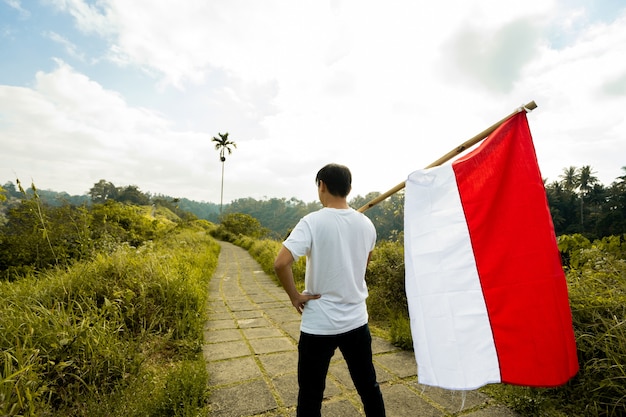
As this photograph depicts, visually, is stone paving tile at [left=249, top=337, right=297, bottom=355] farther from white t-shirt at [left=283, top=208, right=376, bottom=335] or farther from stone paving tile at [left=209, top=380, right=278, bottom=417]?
white t-shirt at [left=283, top=208, right=376, bottom=335]

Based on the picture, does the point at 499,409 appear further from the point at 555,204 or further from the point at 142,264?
the point at 555,204

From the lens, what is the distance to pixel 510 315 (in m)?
1.39

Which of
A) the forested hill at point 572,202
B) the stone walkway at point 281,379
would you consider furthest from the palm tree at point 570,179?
the stone walkway at point 281,379

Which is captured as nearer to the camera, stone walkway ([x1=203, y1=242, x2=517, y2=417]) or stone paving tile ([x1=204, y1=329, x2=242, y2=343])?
stone walkway ([x1=203, y1=242, x2=517, y2=417])

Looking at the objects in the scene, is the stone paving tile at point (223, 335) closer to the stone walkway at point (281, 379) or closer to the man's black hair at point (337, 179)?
the stone walkway at point (281, 379)

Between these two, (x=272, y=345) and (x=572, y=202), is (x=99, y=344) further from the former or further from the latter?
(x=572, y=202)

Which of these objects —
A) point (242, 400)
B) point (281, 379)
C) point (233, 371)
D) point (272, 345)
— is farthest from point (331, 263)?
point (272, 345)

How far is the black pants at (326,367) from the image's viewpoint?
143 cm

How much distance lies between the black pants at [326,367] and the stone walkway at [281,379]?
1.45 ft

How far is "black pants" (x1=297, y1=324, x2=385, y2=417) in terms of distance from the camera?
1.43m

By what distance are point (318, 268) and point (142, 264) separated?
3634 millimetres

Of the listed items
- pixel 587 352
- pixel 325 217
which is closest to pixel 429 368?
pixel 325 217

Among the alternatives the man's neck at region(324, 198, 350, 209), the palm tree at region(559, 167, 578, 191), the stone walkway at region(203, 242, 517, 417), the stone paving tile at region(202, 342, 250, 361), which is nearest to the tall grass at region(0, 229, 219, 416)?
the stone paving tile at region(202, 342, 250, 361)

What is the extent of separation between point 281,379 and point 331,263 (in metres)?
1.70
